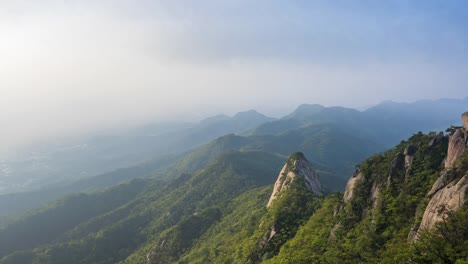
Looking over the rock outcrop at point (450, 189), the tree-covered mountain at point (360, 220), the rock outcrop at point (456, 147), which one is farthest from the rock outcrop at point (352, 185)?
the rock outcrop at point (450, 189)

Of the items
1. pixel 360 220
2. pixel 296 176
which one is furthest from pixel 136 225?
pixel 360 220

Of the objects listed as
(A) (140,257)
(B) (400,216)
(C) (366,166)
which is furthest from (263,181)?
(B) (400,216)

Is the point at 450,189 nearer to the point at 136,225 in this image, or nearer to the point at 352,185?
the point at 352,185

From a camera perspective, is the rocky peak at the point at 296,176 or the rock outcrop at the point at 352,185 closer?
the rock outcrop at the point at 352,185

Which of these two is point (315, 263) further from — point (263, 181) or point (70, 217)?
point (70, 217)

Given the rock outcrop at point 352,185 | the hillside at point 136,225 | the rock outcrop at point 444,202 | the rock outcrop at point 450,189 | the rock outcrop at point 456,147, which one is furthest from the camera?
the hillside at point 136,225

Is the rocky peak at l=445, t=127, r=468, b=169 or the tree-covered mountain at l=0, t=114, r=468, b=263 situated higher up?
the rocky peak at l=445, t=127, r=468, b=169

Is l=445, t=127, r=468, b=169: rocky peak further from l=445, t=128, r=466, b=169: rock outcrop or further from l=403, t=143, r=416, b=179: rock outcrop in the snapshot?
l=403, t=143, r=416, b=179: rock outcrop

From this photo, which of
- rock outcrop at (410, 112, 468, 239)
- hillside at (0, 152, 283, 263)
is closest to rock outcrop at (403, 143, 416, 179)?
rock outcrop at (410, 112, 468, 239)

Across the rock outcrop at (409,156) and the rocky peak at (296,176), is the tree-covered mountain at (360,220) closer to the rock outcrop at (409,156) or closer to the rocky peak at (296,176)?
the rock outcrop at (409,156)
